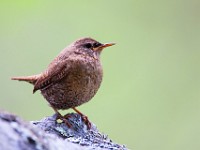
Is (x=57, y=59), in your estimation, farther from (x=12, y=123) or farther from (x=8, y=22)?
(x=8, y=22)

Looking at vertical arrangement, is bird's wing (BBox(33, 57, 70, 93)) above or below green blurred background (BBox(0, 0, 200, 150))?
below

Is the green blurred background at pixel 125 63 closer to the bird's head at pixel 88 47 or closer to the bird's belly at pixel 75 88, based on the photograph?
the bird's head at pixel 88 47

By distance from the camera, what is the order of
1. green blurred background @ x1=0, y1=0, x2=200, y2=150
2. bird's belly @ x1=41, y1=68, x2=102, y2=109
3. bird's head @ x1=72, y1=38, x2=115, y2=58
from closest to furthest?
bird's belly @ x1=41, y1=68, x2=102, y2=109 < bird's head @ x1=72, y1=38, x2=115, y2=58 < green blurred background @ x1=0, y1=0, x2=200, y2=150

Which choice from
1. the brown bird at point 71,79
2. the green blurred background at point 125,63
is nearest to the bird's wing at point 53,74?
the brown bird at point 71,79

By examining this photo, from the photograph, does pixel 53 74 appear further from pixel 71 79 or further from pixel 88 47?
pixel 88 47

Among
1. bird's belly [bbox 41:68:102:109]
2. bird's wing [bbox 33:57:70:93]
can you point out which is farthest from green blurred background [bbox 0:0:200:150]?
bird's belly [bbox 41:68:102:109]

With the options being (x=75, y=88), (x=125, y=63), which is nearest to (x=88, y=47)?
(x=75, y=88)

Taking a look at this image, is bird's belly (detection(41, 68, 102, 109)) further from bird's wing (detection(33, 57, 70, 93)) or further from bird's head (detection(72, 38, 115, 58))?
bird's head (detection(72, 38, 115, 58))
